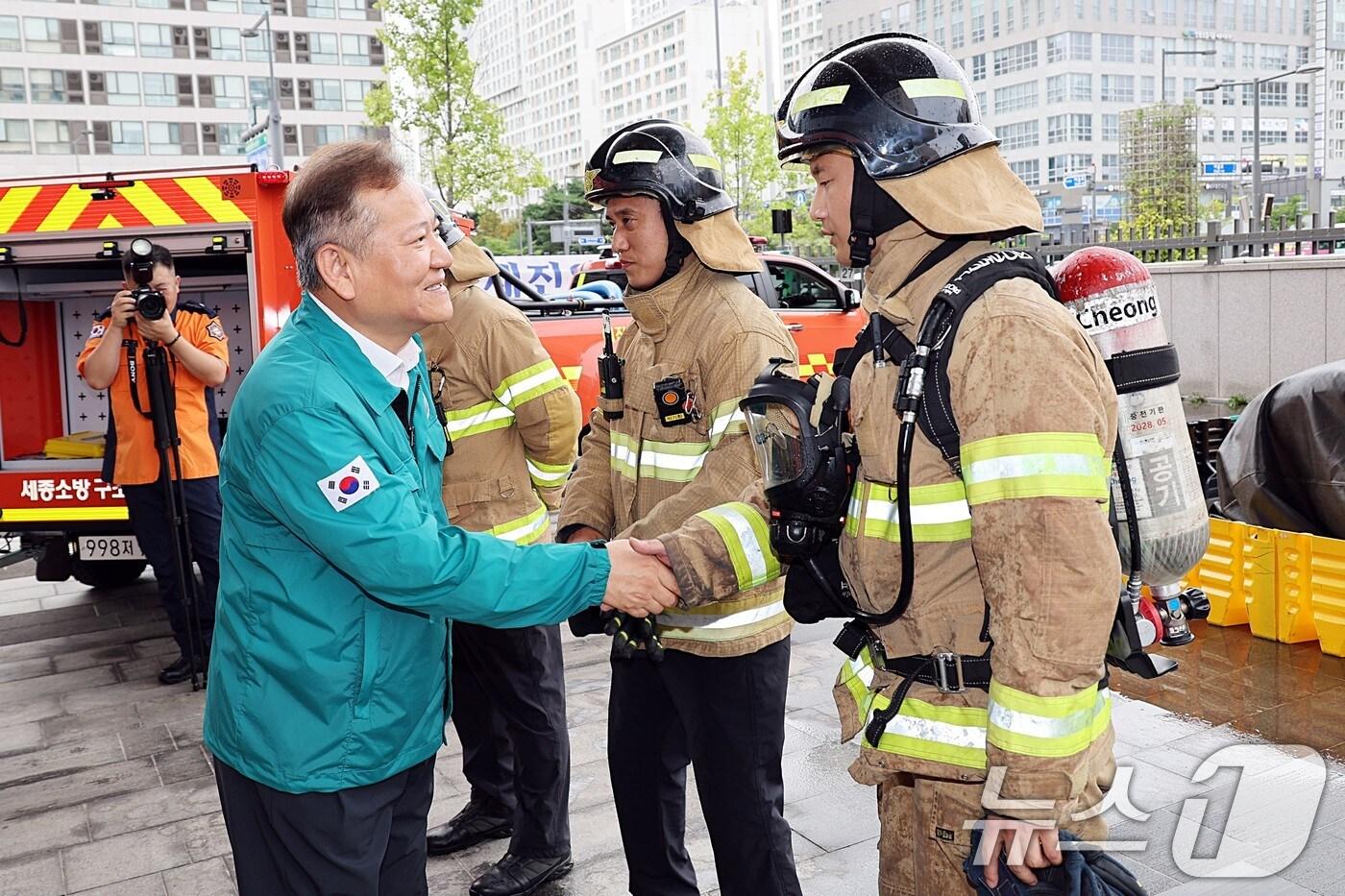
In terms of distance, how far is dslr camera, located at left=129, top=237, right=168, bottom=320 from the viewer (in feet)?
18.5

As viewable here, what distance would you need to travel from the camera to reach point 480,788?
166 inches

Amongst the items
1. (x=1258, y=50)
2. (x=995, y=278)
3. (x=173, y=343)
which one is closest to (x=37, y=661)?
(x=173, y=343)

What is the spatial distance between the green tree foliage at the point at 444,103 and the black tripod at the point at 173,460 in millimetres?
27368

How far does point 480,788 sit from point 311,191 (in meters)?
2.58

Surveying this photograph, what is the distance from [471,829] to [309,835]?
1.99 m

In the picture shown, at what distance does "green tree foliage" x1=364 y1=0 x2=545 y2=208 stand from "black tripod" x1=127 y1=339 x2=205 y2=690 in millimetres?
27368

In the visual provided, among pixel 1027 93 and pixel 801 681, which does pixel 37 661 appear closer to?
pixel 801 681

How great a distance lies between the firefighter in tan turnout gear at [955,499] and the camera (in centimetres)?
189

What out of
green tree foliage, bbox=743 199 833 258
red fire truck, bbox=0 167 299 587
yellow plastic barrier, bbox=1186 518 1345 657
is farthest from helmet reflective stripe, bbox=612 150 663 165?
green tree foliage, bbox=743 199 833 258

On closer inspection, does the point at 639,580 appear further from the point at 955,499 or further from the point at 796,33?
the point at 796,33

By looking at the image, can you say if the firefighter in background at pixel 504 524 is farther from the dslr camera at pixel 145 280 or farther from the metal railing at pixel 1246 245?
the metal railing at pixel 1246 245

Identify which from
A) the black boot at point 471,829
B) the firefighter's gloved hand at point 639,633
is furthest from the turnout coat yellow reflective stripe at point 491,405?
the firefighter's gloved hand at point 639,633

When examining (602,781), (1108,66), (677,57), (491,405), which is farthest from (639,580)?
(677,57)

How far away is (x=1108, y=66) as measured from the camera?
98625mm
